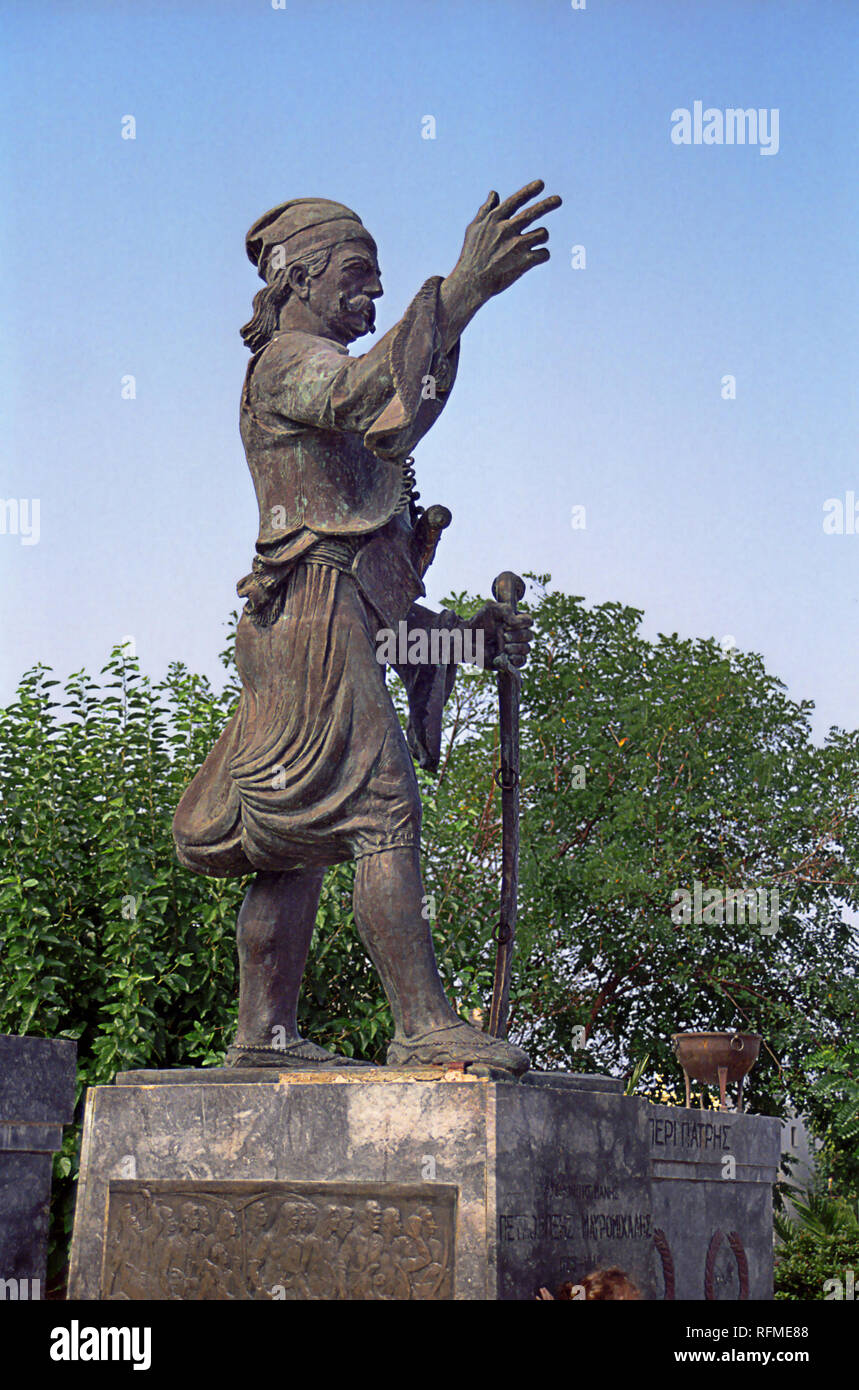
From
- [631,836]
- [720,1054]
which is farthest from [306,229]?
[631,836]

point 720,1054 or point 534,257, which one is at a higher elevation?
point 534,257

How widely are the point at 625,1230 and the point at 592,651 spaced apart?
45.2 ft

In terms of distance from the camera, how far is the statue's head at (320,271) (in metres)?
5.03

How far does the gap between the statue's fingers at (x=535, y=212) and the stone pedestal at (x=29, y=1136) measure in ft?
11.0

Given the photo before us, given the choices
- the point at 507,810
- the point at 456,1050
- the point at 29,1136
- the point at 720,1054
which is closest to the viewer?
the point at 456,1050

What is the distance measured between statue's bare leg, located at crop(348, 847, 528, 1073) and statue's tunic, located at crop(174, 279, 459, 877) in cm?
9

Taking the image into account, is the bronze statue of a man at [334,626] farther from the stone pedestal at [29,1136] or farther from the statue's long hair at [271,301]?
the stone pedestal at [29,1136]

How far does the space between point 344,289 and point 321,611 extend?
1102 mm

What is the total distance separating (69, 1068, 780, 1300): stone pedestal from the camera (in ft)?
13.6

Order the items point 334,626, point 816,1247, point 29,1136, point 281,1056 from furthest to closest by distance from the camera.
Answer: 1. point 816,1247
2. point 29,1136
3. point 281,1056
4. point 334,626

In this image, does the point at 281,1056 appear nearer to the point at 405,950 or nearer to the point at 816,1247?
the point at 405,950

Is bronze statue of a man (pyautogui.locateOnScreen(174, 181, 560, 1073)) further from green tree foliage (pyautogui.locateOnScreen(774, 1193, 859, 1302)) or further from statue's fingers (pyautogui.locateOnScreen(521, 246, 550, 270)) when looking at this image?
green tree foliage (pyautogui.locateOnScreen(774, 1193, 859, 1302))

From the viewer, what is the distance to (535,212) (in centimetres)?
458

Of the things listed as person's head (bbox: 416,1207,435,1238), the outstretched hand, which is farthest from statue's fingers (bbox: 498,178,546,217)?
person's head (bbox: 416,1207,435,1238)
